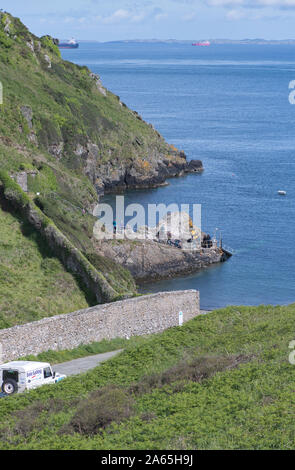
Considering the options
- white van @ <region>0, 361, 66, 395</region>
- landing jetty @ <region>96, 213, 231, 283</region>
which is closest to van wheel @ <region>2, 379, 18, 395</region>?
white van @ <region>0, 361, 66, 395</region>

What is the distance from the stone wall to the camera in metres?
29.0

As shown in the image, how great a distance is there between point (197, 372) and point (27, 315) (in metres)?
14.3

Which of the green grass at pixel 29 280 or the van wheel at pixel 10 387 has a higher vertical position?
the green grass at pixel 29 280

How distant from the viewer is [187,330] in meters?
32.4

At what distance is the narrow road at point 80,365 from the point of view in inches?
1117

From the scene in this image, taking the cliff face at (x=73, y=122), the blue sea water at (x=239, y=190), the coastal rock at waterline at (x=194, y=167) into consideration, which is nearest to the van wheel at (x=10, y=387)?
the blue sea water at (x=239, y=190)

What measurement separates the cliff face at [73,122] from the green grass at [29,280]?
2593 centimetres

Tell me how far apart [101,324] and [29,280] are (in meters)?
8.59

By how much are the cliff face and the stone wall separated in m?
35.4

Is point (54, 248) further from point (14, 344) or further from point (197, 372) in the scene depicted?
point (197, 372)

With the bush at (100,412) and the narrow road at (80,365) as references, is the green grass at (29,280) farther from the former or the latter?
the bush at (100,412)

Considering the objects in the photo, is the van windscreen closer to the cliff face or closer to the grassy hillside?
the grassy hillside
